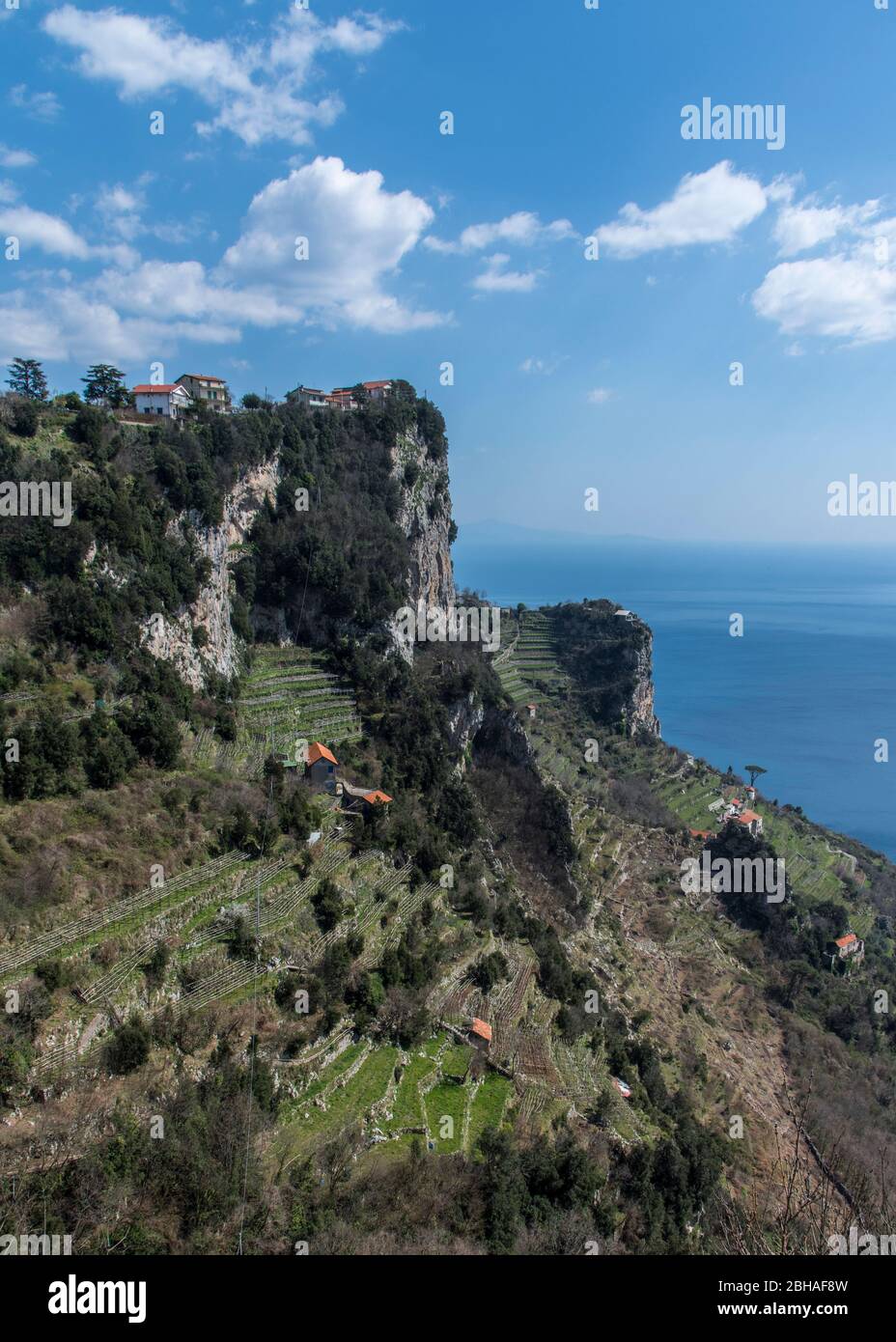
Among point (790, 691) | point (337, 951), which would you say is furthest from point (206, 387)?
point (790, 691)

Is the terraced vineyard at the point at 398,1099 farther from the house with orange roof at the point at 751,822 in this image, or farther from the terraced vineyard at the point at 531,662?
the terraced vineyard at the point at 531,662

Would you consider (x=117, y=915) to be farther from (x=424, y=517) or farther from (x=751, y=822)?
Result: (x=751, y=822)

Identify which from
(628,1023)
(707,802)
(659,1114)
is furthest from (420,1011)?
(707,802)

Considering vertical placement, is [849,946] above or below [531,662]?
below

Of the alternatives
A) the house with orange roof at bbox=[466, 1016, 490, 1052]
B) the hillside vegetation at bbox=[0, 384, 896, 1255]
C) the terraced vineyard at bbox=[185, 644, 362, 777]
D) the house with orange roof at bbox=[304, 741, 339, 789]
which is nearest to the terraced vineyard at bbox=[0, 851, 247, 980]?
the hillside vegetation at bbox=[0, 384, 896, 1255]

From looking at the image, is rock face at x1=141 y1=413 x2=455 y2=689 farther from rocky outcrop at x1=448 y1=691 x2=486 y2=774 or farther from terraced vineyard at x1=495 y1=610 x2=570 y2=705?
terraced vineyard at x1=495 y1=610 x2=570 y2=705
